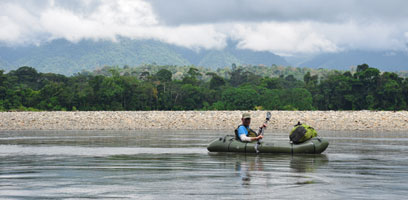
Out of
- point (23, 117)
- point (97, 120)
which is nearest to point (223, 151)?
point (97, 120)

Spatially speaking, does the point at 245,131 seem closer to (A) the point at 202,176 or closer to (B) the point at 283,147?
(B) the point at 283,147

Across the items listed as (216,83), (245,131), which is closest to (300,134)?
(245,131)

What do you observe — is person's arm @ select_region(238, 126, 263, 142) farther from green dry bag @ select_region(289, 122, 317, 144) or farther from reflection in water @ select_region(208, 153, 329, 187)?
green dry bag @ select_region(289, 122, 317, 144)

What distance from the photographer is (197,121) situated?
52.6 m

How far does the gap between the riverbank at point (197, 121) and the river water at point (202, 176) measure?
2830 centimetres

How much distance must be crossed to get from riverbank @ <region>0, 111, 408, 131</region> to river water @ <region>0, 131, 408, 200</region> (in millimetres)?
28304

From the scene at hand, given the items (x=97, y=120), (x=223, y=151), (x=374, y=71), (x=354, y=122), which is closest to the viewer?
(x=223, y=151)

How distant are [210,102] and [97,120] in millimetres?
48607

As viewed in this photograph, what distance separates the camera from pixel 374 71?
98.2 meters

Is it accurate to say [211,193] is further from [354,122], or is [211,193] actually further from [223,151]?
[354,122]

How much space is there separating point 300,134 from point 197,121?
109 ft

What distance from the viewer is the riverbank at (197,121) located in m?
48.4

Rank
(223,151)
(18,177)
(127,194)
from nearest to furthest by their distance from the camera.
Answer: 1. (127,194)
2. (18,177)
3. (223,151)

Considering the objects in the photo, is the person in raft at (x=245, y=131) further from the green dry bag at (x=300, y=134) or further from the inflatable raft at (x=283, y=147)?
the green dry bag at (x=300, y=134)
